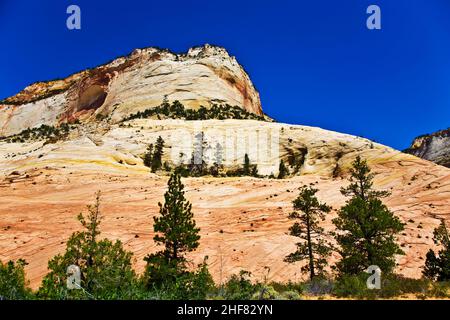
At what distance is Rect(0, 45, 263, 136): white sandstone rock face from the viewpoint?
398ft

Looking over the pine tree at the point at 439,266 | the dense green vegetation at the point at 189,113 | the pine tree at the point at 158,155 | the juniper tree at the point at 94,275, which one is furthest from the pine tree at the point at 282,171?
the juniper tree at the point at 94,275

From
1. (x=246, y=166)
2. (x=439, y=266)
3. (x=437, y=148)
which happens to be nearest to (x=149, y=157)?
(x=246, y=166)

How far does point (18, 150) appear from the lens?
7706 centimetres

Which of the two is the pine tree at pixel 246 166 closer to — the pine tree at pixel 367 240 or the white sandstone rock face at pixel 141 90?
the pine tree at pixel 367 240

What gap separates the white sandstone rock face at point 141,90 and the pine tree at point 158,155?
47.4 meters

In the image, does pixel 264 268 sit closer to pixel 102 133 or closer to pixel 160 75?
pixel 102 133

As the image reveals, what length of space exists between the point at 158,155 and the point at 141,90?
228 feet

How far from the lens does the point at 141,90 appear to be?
127250 mm

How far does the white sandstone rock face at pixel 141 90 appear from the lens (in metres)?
121

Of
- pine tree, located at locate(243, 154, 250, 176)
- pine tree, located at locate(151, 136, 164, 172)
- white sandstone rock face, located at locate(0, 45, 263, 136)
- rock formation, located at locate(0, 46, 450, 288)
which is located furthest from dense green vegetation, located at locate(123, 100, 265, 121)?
pine tree, located at locate(243, 154, 250, 176)

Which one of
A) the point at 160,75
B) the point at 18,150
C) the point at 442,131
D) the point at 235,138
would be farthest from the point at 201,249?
the point at 442,131

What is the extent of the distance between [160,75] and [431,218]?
113549 mm
